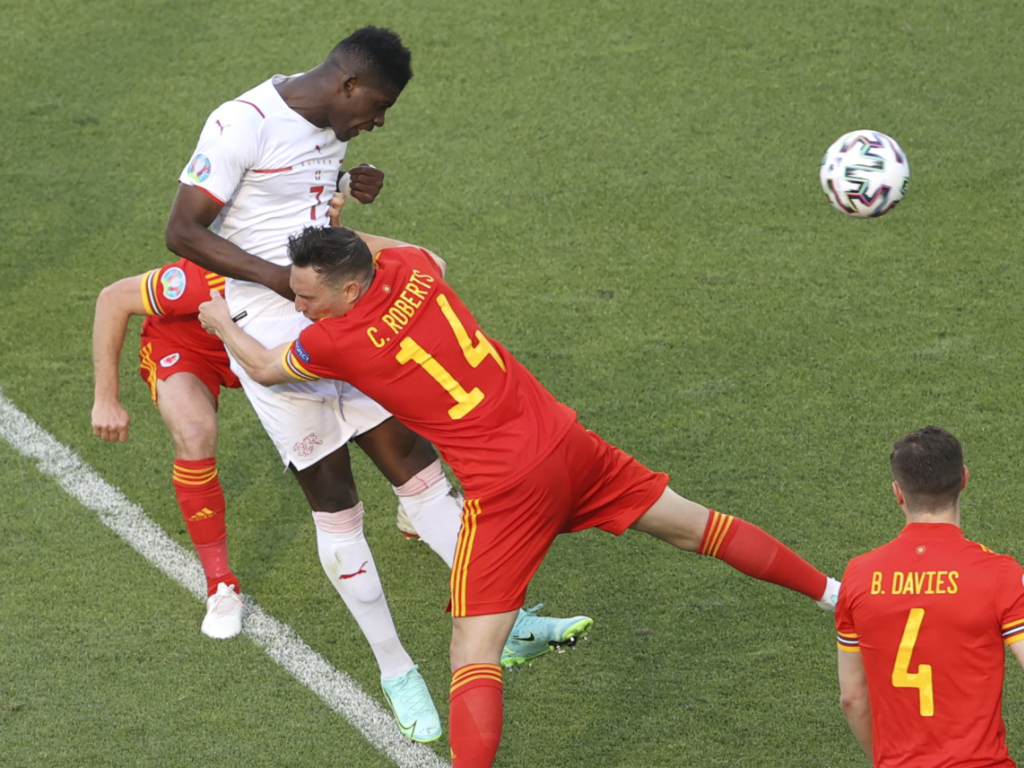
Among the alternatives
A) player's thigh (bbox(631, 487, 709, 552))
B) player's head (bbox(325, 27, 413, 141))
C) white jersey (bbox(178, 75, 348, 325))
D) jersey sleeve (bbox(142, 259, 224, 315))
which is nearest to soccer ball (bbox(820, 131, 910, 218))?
player's thigh (bbox(631, 487, 709, 552))

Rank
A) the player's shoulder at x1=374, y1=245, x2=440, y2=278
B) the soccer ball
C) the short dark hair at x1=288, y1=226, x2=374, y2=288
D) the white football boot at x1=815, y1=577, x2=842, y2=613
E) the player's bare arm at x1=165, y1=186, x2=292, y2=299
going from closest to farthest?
1. the short dark hair at x1=288, y1=226, x2=374, y2=288
2. the player's shoulder at x1=374, y1=245, x2=440, y2=278
3. the player's bare arm at x1=165, y1=186, x2=292, y2=299
4. the white football boot at x1=815, y1=577, x2=842, y2=613
5. the soccer ball

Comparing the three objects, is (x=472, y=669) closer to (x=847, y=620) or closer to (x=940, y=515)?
(x=847, y=620)

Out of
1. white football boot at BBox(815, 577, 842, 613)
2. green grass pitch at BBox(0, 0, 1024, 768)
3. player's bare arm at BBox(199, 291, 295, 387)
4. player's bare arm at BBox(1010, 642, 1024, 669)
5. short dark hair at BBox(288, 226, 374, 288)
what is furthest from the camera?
green grass pitch at BBox(0, 0, 1024, 768)

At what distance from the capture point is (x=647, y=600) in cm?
480

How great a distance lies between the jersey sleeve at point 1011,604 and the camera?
2.88 m

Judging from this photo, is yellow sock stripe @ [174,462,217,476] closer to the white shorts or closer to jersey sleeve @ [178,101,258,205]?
the white shorts

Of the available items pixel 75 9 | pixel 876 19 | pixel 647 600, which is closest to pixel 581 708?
pixel 647 600

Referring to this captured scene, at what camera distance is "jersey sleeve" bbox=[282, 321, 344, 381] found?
368 cm

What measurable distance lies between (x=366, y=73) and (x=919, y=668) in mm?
2413

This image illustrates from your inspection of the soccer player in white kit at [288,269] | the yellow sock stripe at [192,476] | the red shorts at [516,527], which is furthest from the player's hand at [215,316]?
the red shorts at [516,527]

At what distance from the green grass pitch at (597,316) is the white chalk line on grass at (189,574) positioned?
6 centimetres

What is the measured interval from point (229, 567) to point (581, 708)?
1.57 meters

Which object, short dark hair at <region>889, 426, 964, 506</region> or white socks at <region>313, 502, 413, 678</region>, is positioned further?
white socks at <region>313, 502, 413, 678</region>

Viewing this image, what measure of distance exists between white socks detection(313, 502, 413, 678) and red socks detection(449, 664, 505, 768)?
75 centimetres
